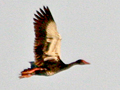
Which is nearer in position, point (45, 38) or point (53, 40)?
point (53, 40)

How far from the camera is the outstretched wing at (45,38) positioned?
19766mm

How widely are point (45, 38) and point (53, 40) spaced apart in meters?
0.41

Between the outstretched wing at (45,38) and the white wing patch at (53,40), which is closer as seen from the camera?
the white wing patch at (53,40)

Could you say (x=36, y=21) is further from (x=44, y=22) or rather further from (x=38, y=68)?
(x=38, y=68)

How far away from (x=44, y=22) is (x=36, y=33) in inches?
25.6

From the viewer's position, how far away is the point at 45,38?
1989 cm

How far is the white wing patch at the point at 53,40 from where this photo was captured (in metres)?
19.6

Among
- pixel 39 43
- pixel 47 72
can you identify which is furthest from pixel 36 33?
pixel 47 72

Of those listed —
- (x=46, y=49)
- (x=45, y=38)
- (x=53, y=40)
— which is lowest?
(x=46, y=49)

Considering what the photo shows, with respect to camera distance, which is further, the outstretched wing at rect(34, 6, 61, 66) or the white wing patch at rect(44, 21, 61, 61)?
the outstretched wing at rect(34, 6, 61, 66)

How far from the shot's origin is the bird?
19812mm

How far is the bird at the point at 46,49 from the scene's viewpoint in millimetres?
19812

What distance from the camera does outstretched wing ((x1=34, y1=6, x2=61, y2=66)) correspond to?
19.8 meters

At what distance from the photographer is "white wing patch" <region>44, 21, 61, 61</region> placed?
19641 millimetres
